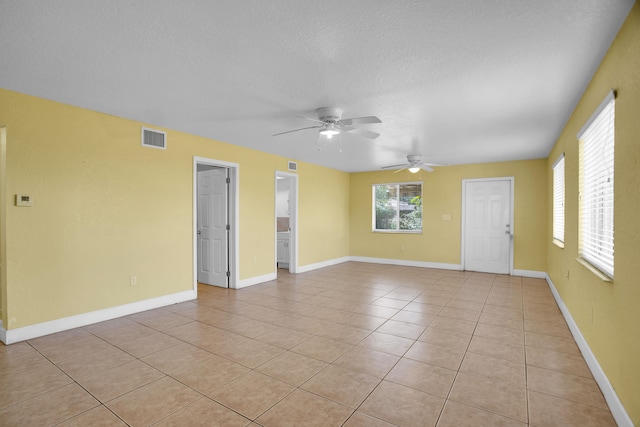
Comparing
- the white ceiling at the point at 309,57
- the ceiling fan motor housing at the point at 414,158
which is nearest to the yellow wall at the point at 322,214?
the ceiling fan motor housing at the point at 414,158

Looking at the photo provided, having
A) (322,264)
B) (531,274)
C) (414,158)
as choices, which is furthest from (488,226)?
(322,264)

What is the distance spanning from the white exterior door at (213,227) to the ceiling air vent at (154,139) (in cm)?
133

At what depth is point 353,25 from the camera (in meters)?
1.98

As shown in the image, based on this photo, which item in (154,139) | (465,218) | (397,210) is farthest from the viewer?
(397,210)

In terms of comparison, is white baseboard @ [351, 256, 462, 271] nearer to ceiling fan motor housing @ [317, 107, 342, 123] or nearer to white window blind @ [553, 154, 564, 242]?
Result: white window blind @ [553, 154, 564, 242]

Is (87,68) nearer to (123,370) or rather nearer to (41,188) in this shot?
(41,188)

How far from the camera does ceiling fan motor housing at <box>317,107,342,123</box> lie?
342 centimetres

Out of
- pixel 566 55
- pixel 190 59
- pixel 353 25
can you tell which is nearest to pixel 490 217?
pixel 566 55

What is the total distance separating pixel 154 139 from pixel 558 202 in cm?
600

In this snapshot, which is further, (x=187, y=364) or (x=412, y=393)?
(x=187, y=364)

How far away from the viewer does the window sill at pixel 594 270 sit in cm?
224

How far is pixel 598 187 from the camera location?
2.66 metres

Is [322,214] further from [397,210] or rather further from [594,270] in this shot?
[594,270]

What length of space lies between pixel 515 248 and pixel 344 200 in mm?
4127
